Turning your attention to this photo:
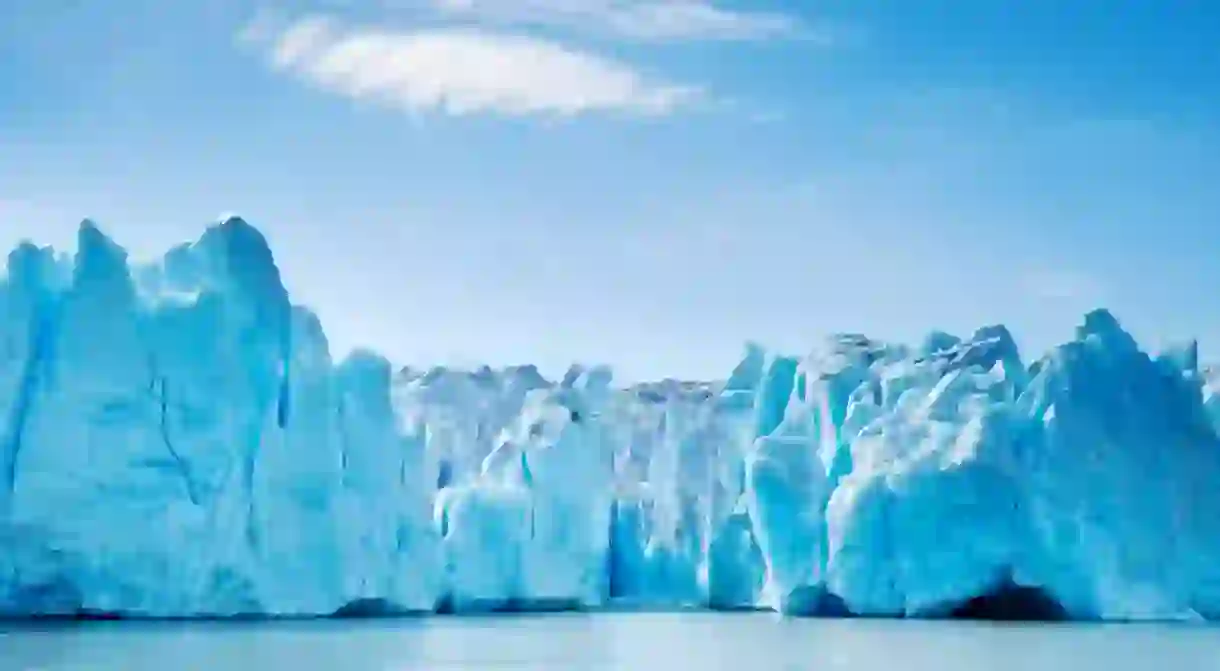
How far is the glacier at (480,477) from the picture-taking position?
83.4 feet

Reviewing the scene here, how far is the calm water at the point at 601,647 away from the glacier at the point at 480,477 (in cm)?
108

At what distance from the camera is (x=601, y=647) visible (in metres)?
24.5

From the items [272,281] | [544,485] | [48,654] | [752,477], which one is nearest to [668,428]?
[544,485]

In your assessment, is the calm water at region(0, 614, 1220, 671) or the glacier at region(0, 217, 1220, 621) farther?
the glacier at region(0, 217, 1220, 621)

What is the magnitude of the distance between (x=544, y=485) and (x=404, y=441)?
5376mm

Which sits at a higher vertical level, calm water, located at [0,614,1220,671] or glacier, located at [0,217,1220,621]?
glacier, located at [0,217,1220,621]

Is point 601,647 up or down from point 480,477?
down

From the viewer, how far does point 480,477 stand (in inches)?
1558

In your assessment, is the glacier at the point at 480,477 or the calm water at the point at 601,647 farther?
the glacier at the point at 480,477

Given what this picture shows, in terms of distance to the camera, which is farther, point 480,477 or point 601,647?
point 480,477

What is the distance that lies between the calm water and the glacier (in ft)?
3.55

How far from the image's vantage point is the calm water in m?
19.5

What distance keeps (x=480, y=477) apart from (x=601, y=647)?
1547 cm

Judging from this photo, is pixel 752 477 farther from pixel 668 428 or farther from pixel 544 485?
pixel 668 428
